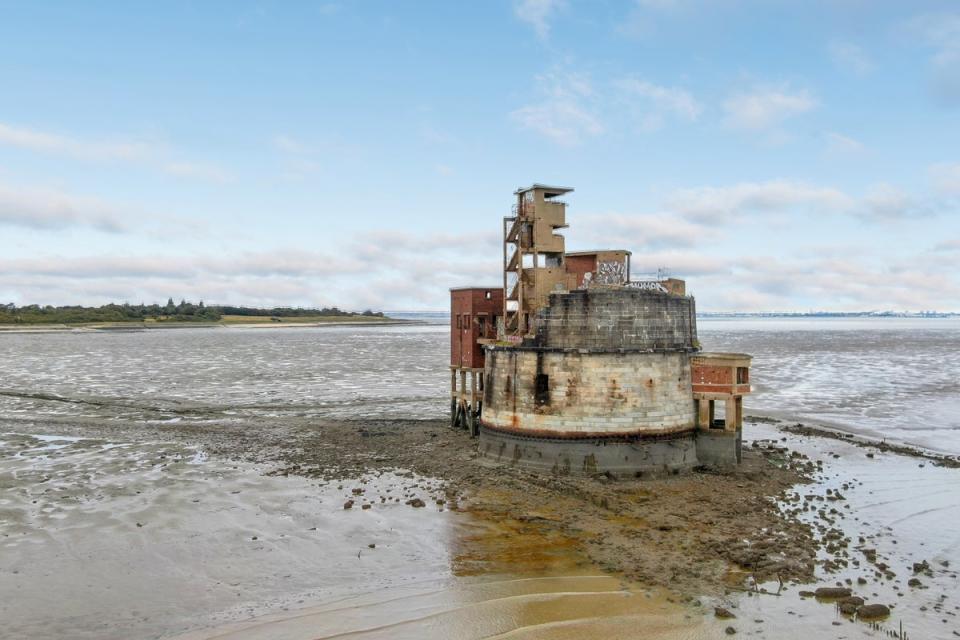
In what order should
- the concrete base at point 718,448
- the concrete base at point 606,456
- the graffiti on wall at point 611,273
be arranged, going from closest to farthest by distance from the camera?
the concrete base at point 606,456 < the concrete base at point 718,448 < the graffiti on wall at point 611,273

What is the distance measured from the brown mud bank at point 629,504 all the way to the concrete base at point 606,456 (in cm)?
38

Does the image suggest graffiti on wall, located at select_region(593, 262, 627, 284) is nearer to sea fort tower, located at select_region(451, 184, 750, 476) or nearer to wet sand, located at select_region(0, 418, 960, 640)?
sea fort tower, located at select_region(451, 184, 750, 476)

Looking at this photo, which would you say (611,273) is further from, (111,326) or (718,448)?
(111,326)

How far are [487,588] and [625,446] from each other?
944cm

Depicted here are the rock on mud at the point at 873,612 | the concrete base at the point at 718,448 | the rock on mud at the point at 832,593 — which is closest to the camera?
the rock on mud at the point at 873,612

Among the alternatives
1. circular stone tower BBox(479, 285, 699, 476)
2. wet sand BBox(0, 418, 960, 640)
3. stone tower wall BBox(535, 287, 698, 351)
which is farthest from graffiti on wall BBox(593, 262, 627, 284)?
wet sand BBox(0, 418, 960, 640)

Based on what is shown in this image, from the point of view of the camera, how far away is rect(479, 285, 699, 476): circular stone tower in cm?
2284

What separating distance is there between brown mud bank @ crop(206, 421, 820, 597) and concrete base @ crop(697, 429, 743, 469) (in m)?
0.55

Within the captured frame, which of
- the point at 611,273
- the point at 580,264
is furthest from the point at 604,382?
the point at 580,264

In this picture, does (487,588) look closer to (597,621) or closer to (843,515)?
(597,621)

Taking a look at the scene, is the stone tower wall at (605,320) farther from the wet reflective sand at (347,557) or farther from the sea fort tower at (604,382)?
Result: the wet reflective sand at (347,557)

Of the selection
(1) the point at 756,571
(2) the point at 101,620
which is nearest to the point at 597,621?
(1) the point at 756,571

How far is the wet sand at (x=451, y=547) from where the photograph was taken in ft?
43.3

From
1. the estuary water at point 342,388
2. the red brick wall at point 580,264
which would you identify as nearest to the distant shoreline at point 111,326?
the estuary water at point 342,388
